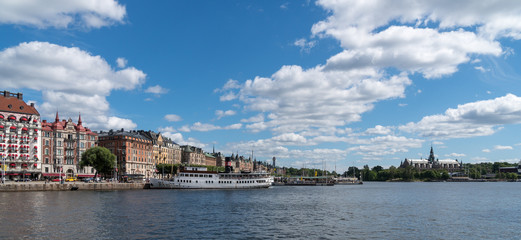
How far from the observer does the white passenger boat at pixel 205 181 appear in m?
143

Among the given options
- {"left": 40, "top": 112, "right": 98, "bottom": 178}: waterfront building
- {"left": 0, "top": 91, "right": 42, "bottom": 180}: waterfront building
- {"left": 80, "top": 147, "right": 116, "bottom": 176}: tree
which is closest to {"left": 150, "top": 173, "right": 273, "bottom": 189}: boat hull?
{"left": 80, "top": 147, "right": 116, "bottom": 176}: tree

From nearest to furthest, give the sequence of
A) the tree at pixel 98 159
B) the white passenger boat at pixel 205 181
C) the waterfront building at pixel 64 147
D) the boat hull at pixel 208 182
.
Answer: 1. the tree at pixel 98 159
2. the boat hull at pixel 208 182
3. the white passenger boat at pixel 205 181
4. the waterfront building at pixel 64 147

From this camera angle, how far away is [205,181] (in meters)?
147

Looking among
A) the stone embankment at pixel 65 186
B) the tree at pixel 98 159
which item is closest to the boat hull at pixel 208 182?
the stone embankment at pixel 65 186

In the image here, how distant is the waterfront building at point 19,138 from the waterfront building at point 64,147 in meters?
4.33

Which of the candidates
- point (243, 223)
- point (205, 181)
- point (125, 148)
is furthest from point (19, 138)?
point (243, 223)

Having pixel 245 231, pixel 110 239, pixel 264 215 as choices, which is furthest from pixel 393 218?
pixel 110 239

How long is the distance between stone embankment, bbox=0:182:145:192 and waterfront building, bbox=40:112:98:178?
23.1 meters

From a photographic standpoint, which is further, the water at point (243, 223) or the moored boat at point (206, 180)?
the moored boat at point (206, 180)

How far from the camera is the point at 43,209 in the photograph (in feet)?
210

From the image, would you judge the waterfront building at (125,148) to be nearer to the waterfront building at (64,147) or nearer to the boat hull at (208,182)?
the waterfront building at (64,147)

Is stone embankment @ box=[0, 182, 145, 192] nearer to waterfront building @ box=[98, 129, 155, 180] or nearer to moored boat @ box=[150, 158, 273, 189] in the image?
moored boat @ box=[150, 158, 273, 189]

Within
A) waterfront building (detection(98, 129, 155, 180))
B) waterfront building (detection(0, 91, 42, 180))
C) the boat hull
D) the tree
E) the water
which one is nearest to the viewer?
the water

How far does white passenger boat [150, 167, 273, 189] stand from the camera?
469 feet
